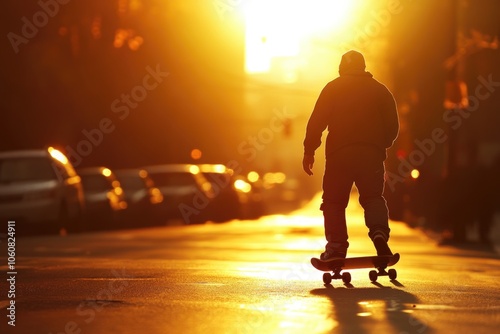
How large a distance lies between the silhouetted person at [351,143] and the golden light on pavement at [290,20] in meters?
24.4

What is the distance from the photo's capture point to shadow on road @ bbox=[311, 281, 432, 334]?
298 inches

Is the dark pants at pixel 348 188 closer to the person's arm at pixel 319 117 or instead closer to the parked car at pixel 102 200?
the person's arm at pixel 319 117

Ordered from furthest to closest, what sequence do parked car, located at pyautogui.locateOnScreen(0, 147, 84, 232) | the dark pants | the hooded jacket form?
parked car, located at pyautogui.locateOnScreen(0, 147, 84, 232) < the hooded jacket < the dark pants

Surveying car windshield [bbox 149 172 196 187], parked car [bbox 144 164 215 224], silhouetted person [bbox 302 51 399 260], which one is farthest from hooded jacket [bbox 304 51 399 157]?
car windshield [bbox 149 172 196 187]

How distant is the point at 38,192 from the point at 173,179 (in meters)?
11.2

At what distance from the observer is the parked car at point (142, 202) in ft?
110

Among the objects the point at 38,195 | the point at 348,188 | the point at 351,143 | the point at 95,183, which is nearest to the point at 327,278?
the point at 348,188

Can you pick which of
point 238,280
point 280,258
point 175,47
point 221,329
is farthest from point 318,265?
point 175,47

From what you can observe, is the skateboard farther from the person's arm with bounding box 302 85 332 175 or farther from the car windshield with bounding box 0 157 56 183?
the car windshield with bounding box 0 157 56 183

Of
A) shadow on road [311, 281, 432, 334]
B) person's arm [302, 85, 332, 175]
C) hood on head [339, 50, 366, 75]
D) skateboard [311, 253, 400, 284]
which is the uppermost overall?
hood on head [339, 50, 366, 75]

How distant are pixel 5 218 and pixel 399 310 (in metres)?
16.3

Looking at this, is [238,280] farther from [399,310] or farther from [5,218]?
[5,218]

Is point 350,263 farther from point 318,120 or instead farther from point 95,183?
point 95,183

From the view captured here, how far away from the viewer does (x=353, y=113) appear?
11.0 metres
